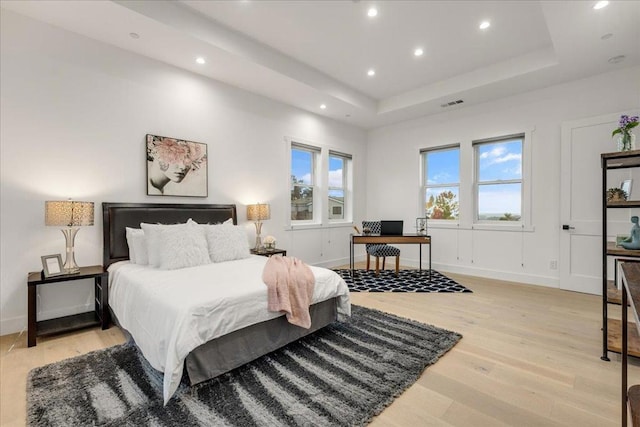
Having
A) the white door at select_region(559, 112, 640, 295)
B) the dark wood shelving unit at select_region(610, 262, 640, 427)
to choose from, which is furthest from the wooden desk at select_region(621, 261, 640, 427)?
the white door at select_region(559, 112, 640, 295)

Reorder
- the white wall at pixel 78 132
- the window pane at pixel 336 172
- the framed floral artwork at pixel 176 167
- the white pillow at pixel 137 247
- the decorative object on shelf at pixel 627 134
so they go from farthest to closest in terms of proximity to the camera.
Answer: the window pane at pixel 336 172 → the framed floral artwork at pixel 176 167 → the white pillow at pixel 137 247 → the white wall at pixel 78 132 → the decorative object on shelf at pixel 627 134

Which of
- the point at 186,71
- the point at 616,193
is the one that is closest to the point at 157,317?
the point at 186,71

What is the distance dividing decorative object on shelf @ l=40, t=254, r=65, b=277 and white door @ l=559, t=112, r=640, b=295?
240 inches

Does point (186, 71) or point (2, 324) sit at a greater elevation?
point (186, 71)

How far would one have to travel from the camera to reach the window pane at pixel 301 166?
532 centimetres

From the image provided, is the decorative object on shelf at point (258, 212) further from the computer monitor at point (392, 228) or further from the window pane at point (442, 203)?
the window pane at point (442, 203)

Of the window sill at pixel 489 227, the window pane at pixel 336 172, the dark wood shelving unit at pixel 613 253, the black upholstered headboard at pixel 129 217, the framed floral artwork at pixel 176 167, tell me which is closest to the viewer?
the dark wood shelving unit at pixel 613 253

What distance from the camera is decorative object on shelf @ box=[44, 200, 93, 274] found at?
2.63m

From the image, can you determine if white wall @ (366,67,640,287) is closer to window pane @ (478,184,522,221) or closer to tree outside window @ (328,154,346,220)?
window pane @ (478,184,522,221)

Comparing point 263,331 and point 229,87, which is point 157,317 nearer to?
point 263,331

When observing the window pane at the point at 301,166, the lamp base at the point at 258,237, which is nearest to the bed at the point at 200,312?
the lamp base at the point at 258,237

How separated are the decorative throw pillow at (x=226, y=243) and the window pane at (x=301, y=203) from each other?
185 centimetres

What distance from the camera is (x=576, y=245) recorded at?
4.12 m

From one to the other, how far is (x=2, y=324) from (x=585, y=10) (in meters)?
6.06
